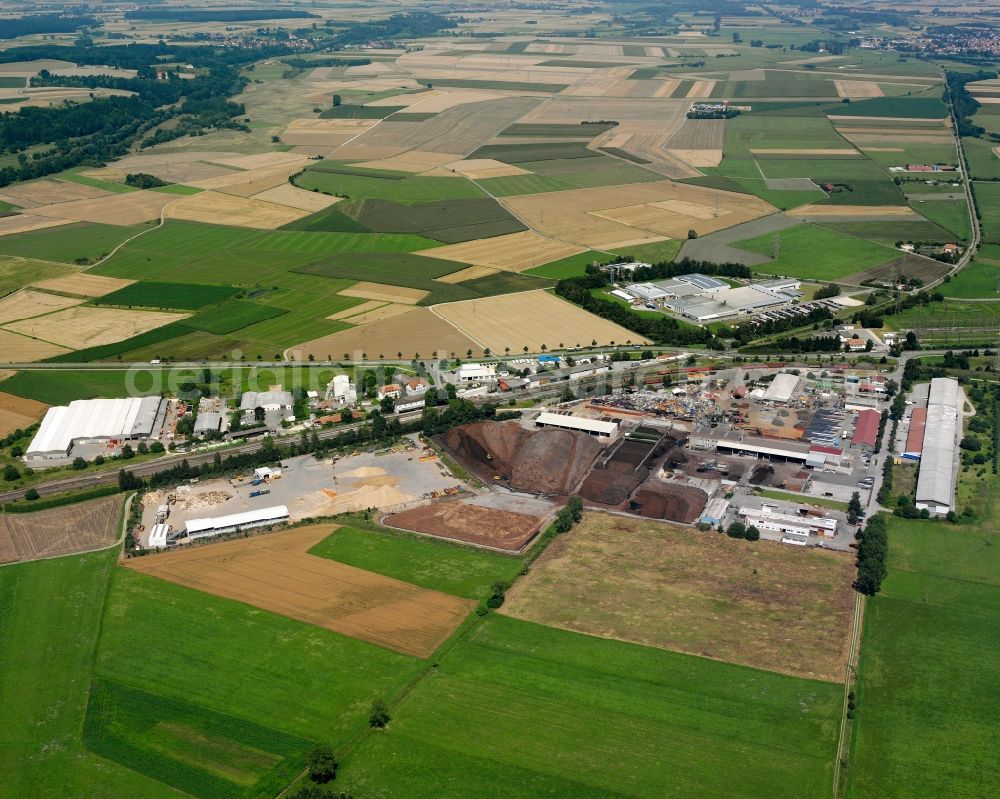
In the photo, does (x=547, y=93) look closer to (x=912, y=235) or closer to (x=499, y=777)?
(x=912, y=235)

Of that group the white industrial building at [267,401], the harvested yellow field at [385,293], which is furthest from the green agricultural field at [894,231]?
the white industrial building at [267,401]

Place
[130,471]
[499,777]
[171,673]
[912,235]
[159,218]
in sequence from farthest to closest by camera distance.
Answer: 1. [159,218]
2. [912,235]
3. [130,471]
4. [171,673]
5. [499,777]

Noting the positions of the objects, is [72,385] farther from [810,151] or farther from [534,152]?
[810,151]

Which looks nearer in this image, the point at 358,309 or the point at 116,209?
the point at 358,309

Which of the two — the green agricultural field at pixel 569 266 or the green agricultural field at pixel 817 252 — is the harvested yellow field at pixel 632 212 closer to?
the green agricultural field at pixel 569 266

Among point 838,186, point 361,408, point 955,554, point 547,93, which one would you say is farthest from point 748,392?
point 547,93

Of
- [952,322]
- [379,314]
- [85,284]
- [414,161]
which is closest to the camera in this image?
[952,322]

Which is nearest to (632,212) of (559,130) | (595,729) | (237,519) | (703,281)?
(703,281)
